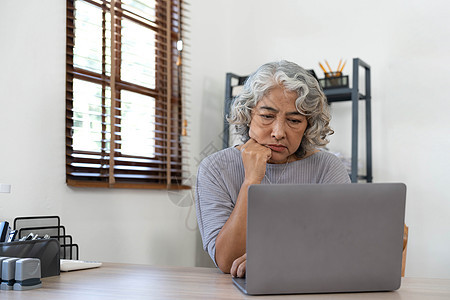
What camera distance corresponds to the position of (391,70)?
2.82 meters

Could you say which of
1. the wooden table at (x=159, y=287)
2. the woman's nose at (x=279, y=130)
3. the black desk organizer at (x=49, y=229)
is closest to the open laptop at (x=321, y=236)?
the wooden table at (x=159, y=287)

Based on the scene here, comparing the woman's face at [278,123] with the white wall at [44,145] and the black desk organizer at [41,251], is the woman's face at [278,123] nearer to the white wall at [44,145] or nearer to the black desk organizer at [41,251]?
the black desk organizer at [41,251]

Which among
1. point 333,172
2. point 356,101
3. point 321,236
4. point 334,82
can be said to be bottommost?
point 321,236

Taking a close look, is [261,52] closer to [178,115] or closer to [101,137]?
[178,115]

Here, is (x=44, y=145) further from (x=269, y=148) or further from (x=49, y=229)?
(x=269, y=148)

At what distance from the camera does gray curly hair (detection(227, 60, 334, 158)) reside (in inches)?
61.8

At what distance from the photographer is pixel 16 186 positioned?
5.99ft

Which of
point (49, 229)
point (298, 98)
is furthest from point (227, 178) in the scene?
point (49, 229)

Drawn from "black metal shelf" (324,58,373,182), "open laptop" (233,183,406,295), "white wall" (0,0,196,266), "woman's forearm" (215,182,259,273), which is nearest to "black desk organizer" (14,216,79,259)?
"white wall" (0,0,196,266)

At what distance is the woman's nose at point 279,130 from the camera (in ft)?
5.10

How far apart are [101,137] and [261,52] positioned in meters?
1.42

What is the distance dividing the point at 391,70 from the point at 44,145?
1.96 metres

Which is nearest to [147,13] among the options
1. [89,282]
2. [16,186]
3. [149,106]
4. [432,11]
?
[149,106]

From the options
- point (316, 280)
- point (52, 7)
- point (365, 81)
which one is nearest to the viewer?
point (316, 280)
